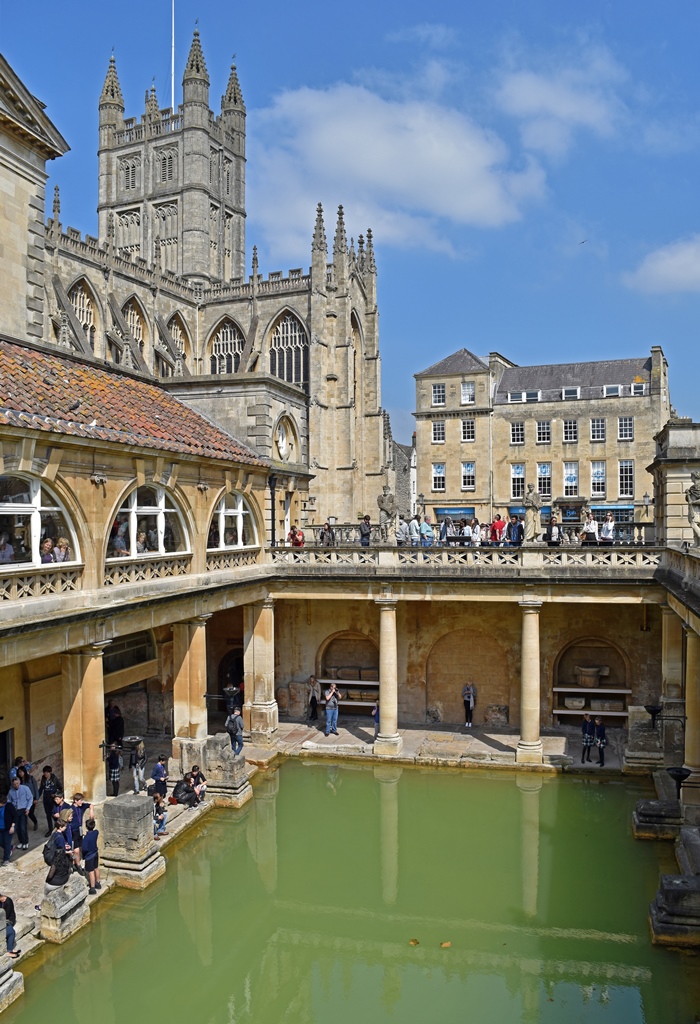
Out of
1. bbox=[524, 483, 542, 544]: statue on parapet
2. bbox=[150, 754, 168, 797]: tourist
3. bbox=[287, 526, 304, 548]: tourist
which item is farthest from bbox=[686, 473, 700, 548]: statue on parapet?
bbox=[150, 754, 168, 797]: tourist

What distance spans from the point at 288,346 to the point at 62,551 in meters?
47.8

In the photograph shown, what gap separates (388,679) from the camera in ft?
81.8

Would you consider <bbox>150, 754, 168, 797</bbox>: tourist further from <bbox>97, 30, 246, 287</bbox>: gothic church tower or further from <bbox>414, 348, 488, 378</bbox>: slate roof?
<bbox>97, 30, 246, 287</bbox>: gothic church tower

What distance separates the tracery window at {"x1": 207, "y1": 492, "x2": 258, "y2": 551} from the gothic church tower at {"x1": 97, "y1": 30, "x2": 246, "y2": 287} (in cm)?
5014

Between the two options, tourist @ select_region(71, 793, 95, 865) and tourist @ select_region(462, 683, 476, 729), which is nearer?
tourist @ select_region(71, 793, 95, 865)

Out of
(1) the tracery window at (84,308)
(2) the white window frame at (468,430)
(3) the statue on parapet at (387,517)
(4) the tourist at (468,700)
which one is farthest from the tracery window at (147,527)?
(2) the white window frame at (468,430)

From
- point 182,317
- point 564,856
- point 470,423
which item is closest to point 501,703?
point 564,856

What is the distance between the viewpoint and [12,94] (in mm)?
A: 19984

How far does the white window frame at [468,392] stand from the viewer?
5922 centimetres

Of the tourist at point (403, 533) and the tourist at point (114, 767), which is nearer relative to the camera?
the tourist at point (114, 767)

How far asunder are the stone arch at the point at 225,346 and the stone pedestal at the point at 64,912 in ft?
170

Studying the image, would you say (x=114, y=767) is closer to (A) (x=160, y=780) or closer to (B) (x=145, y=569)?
(A) (x=160, y=780)

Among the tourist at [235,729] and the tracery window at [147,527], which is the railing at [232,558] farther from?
the tourist at [235,729]

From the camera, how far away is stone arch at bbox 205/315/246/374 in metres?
62.9
